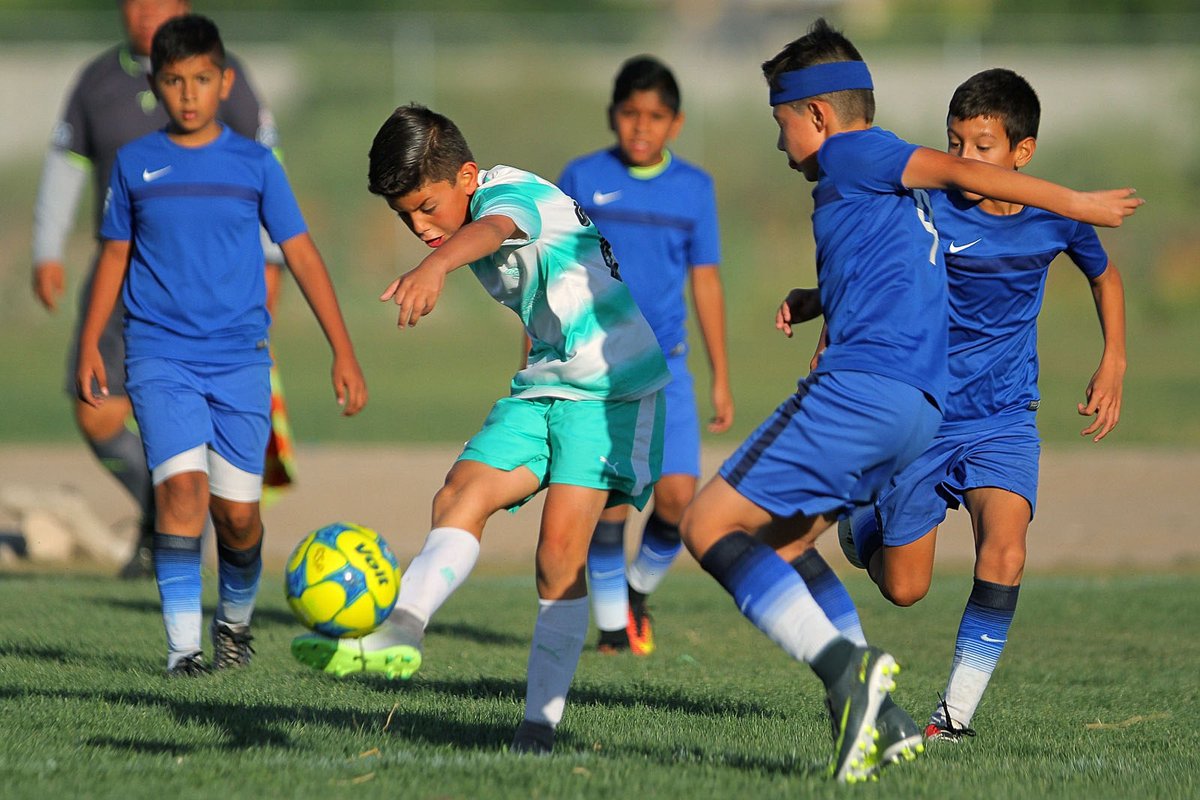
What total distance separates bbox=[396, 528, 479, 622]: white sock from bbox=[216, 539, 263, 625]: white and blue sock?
1.91m

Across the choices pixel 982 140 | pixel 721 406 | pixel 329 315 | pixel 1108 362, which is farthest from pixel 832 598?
pixel 721 406

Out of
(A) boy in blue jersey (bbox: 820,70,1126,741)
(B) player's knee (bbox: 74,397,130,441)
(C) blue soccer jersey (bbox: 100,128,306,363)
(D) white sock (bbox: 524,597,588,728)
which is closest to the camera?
(D) white sock (bbox: 524,597,588,728)

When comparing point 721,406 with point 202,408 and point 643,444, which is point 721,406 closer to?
point 202,408

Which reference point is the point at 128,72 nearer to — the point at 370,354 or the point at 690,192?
the point at 690,192

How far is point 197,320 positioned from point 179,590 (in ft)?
3.25

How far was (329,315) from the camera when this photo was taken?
19.0 ft

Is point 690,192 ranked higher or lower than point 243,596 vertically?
higher

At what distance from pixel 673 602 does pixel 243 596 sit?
3.00 meters

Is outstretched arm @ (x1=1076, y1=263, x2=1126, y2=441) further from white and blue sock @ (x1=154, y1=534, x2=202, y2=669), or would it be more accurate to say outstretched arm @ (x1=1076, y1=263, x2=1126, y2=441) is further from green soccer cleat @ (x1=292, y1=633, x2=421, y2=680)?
white and blue sock @ (x1=154, y1=534, x2=202, y2=669)

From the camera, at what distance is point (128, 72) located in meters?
7.76

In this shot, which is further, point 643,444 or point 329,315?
point 329,315

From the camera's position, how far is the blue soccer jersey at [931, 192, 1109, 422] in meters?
5.09

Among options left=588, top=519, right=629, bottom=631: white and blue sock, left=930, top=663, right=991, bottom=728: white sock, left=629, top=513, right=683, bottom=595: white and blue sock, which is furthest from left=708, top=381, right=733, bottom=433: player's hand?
left=930, top=663, right=991, bottom=728: white sock

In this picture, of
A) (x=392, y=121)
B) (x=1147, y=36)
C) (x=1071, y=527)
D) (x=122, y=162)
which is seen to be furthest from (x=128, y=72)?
(x=1147, y=36)
